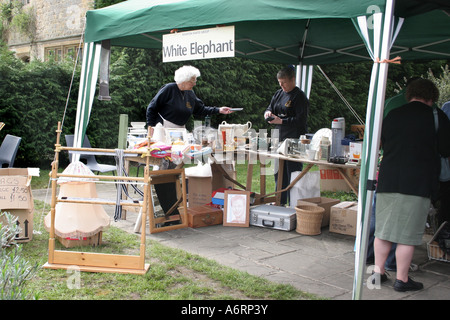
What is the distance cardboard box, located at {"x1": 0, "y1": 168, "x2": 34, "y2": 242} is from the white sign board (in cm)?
181

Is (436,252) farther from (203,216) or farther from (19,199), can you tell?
(19,199)

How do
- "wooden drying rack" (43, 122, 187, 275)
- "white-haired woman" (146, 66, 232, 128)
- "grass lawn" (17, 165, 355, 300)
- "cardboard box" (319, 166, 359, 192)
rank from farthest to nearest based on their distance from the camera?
"cardboard box" (319, 166, 359, 192), "white-haired woman" (146, 66, 232, 128), "wooden drying rack" (43, 122, 187, 275), "grass lawn" (17, 165, 355, 300)

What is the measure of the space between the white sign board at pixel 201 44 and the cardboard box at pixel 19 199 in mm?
1810

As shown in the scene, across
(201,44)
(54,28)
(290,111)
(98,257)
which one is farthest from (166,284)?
(54,28)

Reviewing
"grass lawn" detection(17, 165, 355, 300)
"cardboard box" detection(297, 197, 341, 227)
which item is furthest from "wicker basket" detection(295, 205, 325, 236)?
"grass lawn" detection(17, 165, 355, 300)

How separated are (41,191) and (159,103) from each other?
9.22 feet

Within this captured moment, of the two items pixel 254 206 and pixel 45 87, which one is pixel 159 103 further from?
pixel 45 87

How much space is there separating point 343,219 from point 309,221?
375mm

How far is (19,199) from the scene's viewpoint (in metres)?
4.14

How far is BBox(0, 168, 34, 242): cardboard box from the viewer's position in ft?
13.4

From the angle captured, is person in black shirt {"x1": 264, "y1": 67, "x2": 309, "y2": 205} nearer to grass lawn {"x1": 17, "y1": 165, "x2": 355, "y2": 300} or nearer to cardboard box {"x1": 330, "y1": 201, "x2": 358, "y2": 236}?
cardboard box {"x1": 330, "y1": 201, "x2": 358, "y2": 236}

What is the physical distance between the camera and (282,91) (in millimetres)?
5797

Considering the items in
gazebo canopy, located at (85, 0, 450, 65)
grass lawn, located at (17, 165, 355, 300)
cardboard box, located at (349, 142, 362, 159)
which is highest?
gazebo canopy, located at (85, 0, 450, 65)
